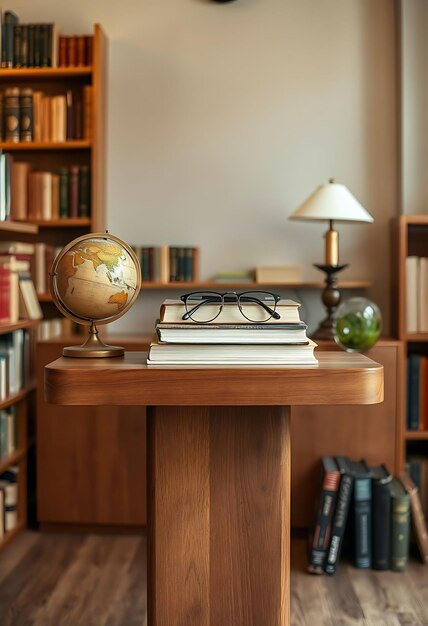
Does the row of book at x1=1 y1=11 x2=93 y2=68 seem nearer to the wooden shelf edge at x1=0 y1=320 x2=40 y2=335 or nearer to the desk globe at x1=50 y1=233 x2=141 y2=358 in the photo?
the wooden shelf edge at x1=0 y1=320 x2=40 y2=335

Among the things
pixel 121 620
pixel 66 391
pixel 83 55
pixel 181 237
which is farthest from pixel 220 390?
pixel 83 55

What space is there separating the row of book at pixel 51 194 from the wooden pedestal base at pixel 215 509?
2.12 m

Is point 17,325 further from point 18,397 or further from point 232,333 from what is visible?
point 232,333

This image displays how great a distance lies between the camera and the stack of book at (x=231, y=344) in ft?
4.95

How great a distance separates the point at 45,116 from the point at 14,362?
3.80 feet

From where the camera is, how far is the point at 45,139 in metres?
3.58

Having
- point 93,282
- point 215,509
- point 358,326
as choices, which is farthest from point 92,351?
point 358,326

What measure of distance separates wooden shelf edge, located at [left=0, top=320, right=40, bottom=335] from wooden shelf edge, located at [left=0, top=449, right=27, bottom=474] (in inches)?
19.9

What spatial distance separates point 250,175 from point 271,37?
648mm

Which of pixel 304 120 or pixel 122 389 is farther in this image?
pixel 304 120

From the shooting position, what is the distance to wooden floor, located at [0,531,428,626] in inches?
99.0

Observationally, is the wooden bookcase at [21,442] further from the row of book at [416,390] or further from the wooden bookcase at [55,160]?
the row of book at [416,390]

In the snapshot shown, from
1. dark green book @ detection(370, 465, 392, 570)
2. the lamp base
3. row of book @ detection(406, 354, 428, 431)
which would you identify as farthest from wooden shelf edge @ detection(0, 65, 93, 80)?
dark green book @ detection(370, 465, 392, 570)

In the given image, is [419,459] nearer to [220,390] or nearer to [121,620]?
[121,620]
